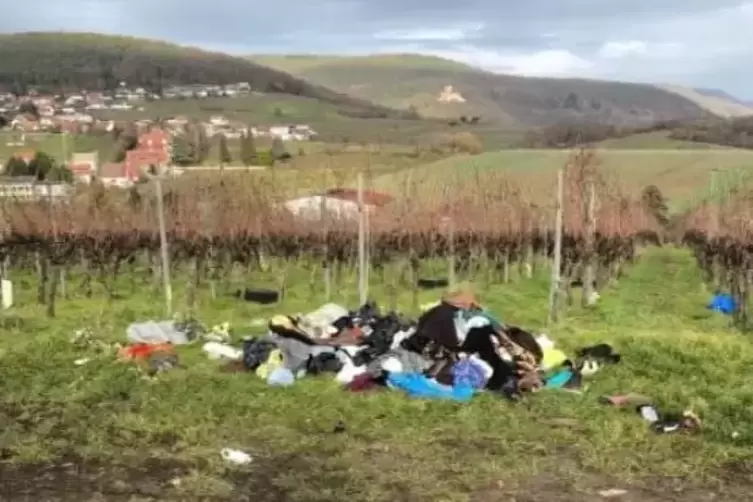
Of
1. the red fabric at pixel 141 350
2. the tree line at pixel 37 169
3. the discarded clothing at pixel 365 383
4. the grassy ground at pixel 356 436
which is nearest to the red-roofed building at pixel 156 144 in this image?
the tree line at pixel 37 169

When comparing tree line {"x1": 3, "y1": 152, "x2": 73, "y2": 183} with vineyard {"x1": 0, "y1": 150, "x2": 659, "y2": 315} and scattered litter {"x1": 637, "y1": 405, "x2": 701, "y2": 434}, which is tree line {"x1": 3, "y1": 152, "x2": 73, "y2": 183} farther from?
scattered litter {"x1": 637, "y1": 405, "x2": 701, "y2": 434}

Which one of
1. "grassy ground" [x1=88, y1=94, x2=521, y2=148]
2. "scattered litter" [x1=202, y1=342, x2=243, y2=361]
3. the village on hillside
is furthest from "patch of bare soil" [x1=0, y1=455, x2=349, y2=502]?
"grassy ground" [x1=88, y1=94, x2=521, y2=148]

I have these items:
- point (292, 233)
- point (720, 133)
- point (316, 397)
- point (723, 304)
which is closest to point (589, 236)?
point (723, 304)

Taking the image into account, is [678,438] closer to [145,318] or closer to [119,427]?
[119,427]

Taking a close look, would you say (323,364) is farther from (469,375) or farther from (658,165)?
(658,165)

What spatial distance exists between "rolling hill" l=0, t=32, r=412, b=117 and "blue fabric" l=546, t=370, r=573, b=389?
11127cm

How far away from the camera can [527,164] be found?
49562mm

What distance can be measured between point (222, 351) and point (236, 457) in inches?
142

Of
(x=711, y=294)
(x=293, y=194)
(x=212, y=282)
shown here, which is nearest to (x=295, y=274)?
(x=293, y=194)

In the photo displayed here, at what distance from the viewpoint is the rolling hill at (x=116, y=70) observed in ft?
402

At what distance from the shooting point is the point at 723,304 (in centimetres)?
1838

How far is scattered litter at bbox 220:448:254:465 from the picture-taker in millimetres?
7191

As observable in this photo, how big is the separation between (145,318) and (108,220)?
767 centimetres

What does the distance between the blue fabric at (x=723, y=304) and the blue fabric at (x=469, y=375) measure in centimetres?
1000
